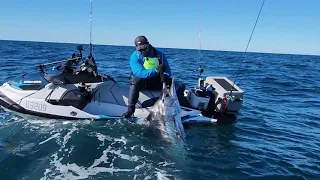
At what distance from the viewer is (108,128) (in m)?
8.15

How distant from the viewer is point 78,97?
8430mm

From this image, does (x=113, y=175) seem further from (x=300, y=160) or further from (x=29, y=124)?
(x=300, y=160)

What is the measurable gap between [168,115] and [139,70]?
67.5 inches

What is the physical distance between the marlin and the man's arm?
99 cm

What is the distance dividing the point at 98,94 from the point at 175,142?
2.81 meters

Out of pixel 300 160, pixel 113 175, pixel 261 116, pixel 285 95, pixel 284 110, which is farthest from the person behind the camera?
pixel 285 95

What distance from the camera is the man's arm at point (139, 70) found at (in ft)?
26.0

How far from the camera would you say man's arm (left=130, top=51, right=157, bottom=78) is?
26.0ft

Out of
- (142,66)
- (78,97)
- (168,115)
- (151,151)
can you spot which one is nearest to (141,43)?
(142,66)

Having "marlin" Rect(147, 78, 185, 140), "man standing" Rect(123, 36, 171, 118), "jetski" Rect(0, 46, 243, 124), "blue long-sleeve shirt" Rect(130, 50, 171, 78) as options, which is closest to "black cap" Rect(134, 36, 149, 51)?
"man standing" Rect(123, 36, 171, 118)

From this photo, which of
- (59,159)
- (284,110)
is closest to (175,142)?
(59,159)

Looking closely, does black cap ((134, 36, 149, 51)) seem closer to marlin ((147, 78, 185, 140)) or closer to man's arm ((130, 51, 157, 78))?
man's arm ((130, 51, 157, 78))

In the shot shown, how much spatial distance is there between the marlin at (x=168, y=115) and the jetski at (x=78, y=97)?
45.5 inches

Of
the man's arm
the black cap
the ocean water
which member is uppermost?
the black cap
